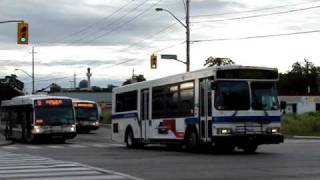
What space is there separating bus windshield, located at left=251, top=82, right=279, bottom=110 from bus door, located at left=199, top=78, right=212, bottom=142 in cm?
150

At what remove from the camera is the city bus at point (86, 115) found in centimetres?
5362

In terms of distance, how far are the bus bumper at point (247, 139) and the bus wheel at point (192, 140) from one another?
145 cm

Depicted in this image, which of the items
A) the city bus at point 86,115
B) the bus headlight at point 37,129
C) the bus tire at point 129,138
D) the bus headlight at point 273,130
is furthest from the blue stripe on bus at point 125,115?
the city bus at point 86,115

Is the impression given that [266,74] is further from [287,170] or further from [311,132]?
[311,132]

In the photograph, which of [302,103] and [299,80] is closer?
[302,103]

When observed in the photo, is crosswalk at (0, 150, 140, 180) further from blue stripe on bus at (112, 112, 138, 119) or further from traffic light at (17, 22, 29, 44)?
traffic light at (17, 22, 29, 44)

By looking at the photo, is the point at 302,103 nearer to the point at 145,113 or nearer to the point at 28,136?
the point at 28,136

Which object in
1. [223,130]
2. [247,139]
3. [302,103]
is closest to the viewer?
[223,130]

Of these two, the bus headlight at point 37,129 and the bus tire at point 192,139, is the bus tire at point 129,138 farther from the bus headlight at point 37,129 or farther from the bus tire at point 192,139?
the bus headlight at point 37,129

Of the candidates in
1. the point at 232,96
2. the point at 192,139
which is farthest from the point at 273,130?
the point at 192,139

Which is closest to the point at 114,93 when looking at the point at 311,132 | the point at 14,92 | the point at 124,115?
the point at 124,115

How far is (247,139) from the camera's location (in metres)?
21.8

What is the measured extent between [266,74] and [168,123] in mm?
4748

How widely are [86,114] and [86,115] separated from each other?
10 centimetres
